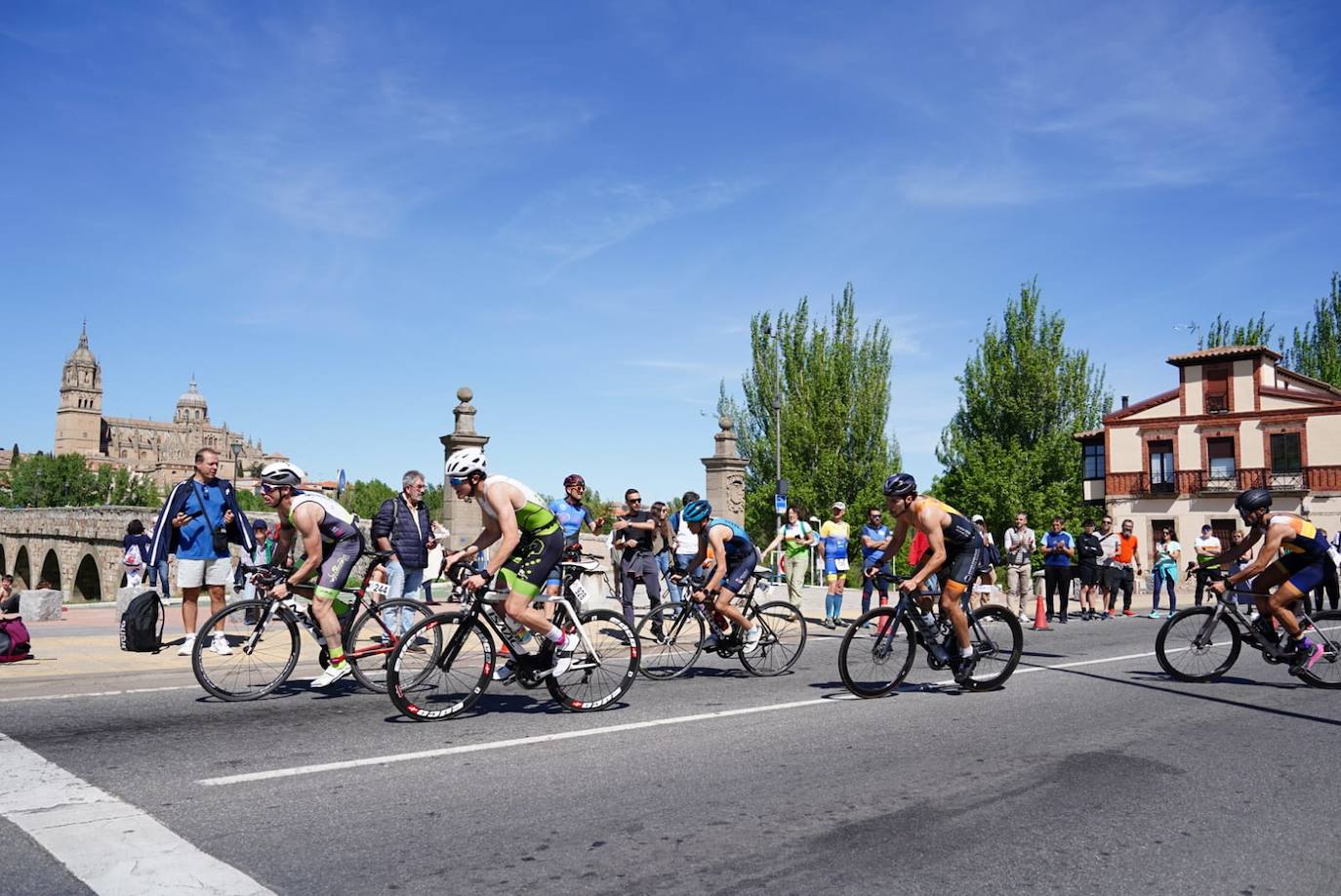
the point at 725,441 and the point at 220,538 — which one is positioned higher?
the point at 725,441

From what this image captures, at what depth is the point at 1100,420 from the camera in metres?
53.4

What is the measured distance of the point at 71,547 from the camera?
61.6 meters

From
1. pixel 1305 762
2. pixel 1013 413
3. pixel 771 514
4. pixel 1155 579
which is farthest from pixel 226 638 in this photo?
pixel 1013 413

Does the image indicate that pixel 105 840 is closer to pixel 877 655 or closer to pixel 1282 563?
pixel 877 655

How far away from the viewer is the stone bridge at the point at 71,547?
55.6 meters

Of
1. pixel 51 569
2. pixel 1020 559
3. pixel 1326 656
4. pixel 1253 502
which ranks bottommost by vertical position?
pixel 51 569

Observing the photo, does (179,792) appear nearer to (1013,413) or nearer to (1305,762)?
(1305,762)

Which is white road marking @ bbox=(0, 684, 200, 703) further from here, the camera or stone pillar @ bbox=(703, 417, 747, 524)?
stone pillar @ bbox=(703, 417, 747, 524)

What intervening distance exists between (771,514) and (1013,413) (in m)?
15.9

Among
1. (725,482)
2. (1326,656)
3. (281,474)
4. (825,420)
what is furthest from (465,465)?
(825,420)

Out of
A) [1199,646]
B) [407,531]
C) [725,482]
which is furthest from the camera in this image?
[725,482]

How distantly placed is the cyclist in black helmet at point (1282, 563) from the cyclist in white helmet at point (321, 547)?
7454 mm

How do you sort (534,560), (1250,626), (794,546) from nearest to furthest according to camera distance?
(534,560) < (1250,626) < (794,546)

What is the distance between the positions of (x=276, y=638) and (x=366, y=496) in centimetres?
12594
